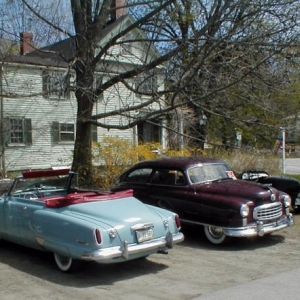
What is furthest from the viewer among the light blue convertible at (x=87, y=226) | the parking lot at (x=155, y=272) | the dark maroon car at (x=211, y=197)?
the dark maroon car at (x=211, y=197)

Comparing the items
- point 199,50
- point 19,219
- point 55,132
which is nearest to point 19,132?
point 55,132

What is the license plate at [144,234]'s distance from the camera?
6.57 m

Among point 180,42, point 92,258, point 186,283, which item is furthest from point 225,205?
point 180,42

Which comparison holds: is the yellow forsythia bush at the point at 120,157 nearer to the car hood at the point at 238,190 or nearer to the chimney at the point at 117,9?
the chimney at the point at 117,9

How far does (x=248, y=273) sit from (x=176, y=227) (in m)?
1.20

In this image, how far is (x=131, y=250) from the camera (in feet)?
20.8

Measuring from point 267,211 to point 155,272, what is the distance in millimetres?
2740

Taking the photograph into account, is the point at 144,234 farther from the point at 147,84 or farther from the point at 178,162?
the point at 147,84

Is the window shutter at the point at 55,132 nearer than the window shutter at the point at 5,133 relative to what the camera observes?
No

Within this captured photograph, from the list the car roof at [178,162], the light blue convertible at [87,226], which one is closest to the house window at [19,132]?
the car roof at [178,162]

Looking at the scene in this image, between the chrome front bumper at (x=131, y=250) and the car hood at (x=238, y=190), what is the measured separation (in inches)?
80.7

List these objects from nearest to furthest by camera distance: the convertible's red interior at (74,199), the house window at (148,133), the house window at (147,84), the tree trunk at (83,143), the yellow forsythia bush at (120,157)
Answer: the convertible's red interior at (74,199), the house window at (147,84), the tree trunk at (83,143), the yellow forsythia bush at (120,157), the house window at (148,133)

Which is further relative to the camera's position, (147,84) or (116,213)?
(147,84)

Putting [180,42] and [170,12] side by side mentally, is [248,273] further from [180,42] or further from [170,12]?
[170,12]
